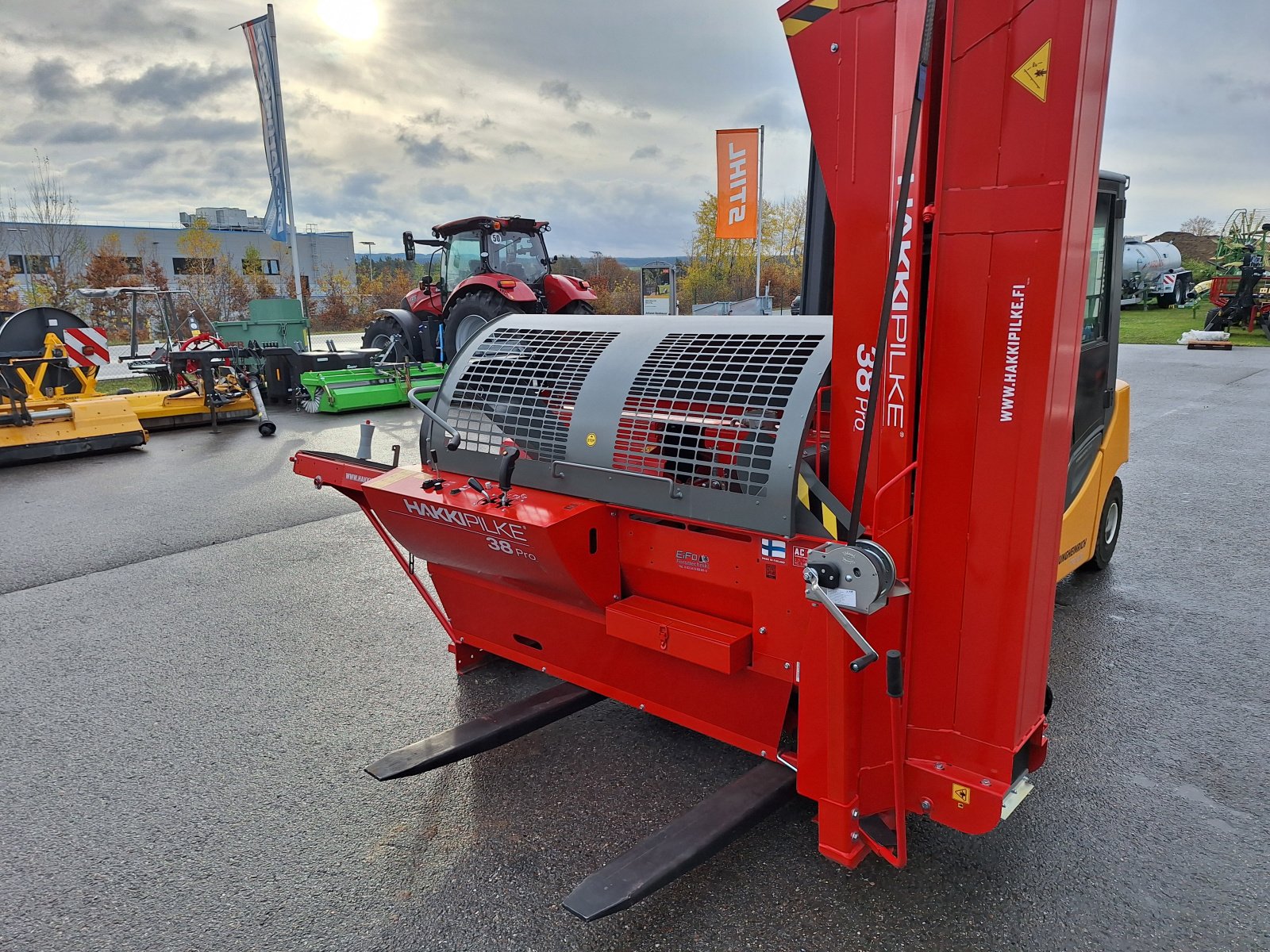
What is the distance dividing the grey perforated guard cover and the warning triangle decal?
868 mm

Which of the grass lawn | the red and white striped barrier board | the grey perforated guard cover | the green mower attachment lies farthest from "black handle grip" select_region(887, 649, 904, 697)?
the grass lawn

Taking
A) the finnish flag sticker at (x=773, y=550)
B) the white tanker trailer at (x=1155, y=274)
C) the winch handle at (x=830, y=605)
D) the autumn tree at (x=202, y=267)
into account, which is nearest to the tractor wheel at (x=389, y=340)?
the finnish flag sticker at (x=773, y=550)

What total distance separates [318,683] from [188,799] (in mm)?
880

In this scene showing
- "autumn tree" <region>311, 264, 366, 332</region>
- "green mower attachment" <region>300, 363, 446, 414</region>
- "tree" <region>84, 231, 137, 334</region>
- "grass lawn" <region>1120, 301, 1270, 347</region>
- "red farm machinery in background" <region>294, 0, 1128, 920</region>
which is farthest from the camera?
"autumn tree" <region>311, 264, 366, 332</region>

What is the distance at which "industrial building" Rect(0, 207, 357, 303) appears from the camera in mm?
22859

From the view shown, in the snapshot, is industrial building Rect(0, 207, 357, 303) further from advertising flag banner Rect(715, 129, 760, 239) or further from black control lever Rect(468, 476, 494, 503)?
black control lever Rect(468, 476, 494, 503)

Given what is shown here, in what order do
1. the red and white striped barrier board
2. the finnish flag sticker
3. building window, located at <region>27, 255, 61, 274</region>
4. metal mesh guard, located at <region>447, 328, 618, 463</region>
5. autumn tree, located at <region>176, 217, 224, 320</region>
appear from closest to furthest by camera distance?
Answer: the finnish flag sticker → metal mesh guard, located at <region>447, 328, 618, 463</region> → the red and white striped barrier board → building window, located at <region>27, 255, 61, 274</region> → autumn tree, located at <region>176, 217, 224, 320</region>

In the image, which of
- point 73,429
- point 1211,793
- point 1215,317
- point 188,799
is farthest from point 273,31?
point 1215,317

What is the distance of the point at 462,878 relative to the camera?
2.41 metres

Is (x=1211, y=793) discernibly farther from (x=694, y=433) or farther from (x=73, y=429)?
(x=73, y=429)

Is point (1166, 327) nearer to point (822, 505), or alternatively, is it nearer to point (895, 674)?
point (822, 505)

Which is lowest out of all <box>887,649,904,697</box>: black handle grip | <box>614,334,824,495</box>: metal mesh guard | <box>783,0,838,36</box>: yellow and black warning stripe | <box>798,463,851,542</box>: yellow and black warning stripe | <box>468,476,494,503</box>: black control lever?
<box>887,649,904,697</box>: black handle grip

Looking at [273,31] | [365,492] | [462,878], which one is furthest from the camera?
[273,31]

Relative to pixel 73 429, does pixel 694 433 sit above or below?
above
